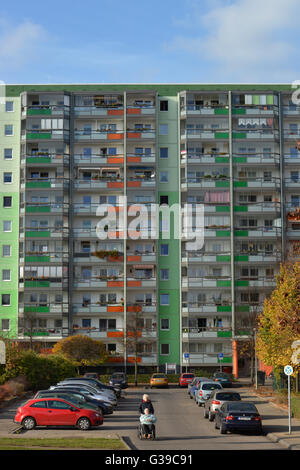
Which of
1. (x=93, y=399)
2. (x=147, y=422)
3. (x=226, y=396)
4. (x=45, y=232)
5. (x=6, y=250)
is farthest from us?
(x=6, y=250)

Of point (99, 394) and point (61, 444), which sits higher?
point (61, 444)

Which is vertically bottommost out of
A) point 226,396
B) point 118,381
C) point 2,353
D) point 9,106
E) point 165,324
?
point 118,381

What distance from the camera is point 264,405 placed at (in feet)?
148

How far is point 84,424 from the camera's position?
30.6 meters

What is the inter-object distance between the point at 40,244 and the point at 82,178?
9213 mm

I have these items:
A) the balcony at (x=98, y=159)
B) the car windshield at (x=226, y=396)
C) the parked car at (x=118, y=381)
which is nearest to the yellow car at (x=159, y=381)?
the parked car at (x=118, y=381)

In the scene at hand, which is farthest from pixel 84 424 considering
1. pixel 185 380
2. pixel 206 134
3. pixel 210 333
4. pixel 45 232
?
pixel 206 134

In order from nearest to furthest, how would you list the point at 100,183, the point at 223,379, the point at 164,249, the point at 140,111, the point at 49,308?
the point at 223,379 < the point at 49,308 < the point at 100,183 < the point at 164,249 < the point at 140,111

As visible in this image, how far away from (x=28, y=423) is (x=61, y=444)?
625cm

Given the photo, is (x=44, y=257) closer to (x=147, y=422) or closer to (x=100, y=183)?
(x=100, y=183)

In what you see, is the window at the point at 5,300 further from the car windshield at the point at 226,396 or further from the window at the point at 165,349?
the car windshield at the point at 226,396

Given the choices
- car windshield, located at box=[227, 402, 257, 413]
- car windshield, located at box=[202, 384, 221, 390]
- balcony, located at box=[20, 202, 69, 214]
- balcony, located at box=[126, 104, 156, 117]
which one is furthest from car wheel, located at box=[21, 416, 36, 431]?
balcony, located at box=[126, 104, 156, 117]

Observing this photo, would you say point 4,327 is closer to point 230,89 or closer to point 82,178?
point 82,178

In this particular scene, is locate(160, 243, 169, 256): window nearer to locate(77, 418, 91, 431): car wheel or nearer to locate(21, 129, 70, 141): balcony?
locate(21, 129, 70, 141): balcony
